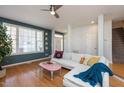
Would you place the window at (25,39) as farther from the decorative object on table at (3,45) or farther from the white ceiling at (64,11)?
the decorative object on table at (3,45)

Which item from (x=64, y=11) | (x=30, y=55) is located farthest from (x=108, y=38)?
(x=30, y=55)

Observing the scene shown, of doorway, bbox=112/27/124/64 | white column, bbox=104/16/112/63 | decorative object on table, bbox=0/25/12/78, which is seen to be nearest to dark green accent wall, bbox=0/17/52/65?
decorative object on table, bbox=0/25/12/78

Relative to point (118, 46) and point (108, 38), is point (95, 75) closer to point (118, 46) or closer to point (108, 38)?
point (108, 38)

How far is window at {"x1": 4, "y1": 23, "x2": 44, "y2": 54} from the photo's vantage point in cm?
521

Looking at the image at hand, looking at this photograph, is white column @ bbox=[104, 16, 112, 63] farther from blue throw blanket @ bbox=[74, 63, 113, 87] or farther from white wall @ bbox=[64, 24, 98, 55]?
blue throw blanket @ bbox=[74, 63, 113, 87]

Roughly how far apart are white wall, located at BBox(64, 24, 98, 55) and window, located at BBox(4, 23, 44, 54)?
214 cm

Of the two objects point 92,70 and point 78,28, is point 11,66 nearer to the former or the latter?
point 92,70

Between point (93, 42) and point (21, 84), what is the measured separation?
16.5ft

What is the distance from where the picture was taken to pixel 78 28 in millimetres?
7430

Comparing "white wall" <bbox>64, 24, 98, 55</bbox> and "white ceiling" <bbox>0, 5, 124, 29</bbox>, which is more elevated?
"white ceiling" <bbox>0, 5, 124, 29</bbox>

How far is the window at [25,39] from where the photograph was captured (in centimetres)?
521

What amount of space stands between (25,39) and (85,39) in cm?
387

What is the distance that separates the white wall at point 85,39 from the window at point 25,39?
7.01 feet
